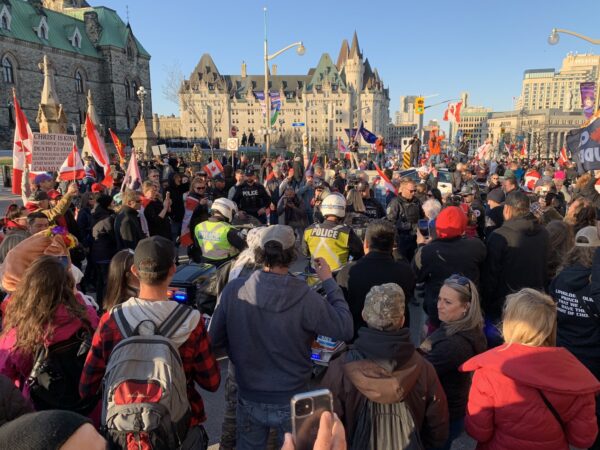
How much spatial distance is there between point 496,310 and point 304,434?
4.18 meters

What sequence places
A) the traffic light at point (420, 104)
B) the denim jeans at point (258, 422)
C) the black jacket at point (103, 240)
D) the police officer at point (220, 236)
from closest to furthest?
the denim jeans at point (258, 422) → the police officer at point (220, 236) → the black jacket at point (103, 240) → the traffic light at point (420, 104)

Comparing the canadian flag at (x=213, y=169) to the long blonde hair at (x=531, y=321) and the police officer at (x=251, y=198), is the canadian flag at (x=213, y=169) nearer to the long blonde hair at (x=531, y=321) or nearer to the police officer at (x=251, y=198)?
the police officer at (x=251, y=198)

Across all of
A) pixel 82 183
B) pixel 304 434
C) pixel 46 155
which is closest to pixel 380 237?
pixel 304 434

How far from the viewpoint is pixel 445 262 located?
14.0 feet

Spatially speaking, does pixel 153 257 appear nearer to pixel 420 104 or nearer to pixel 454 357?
pixel 454 357

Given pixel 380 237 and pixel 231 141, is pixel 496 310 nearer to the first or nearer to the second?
pixel 380 237

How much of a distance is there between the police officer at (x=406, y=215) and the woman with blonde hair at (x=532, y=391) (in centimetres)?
528

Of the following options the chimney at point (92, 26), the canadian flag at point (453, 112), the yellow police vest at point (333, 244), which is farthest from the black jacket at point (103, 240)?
the chimney at point (92, 26)

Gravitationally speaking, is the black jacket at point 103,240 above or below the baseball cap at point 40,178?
A: below

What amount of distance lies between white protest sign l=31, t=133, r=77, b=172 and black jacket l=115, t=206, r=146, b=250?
3383mm

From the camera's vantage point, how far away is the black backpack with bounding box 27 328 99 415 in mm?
2596

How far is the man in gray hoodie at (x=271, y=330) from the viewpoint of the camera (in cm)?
264

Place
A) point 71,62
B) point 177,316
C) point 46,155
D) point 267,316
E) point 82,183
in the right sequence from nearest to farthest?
point 177,316
point 267,316
point 46,155
point 82,183
point 71,62

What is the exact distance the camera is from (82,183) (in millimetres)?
12445
